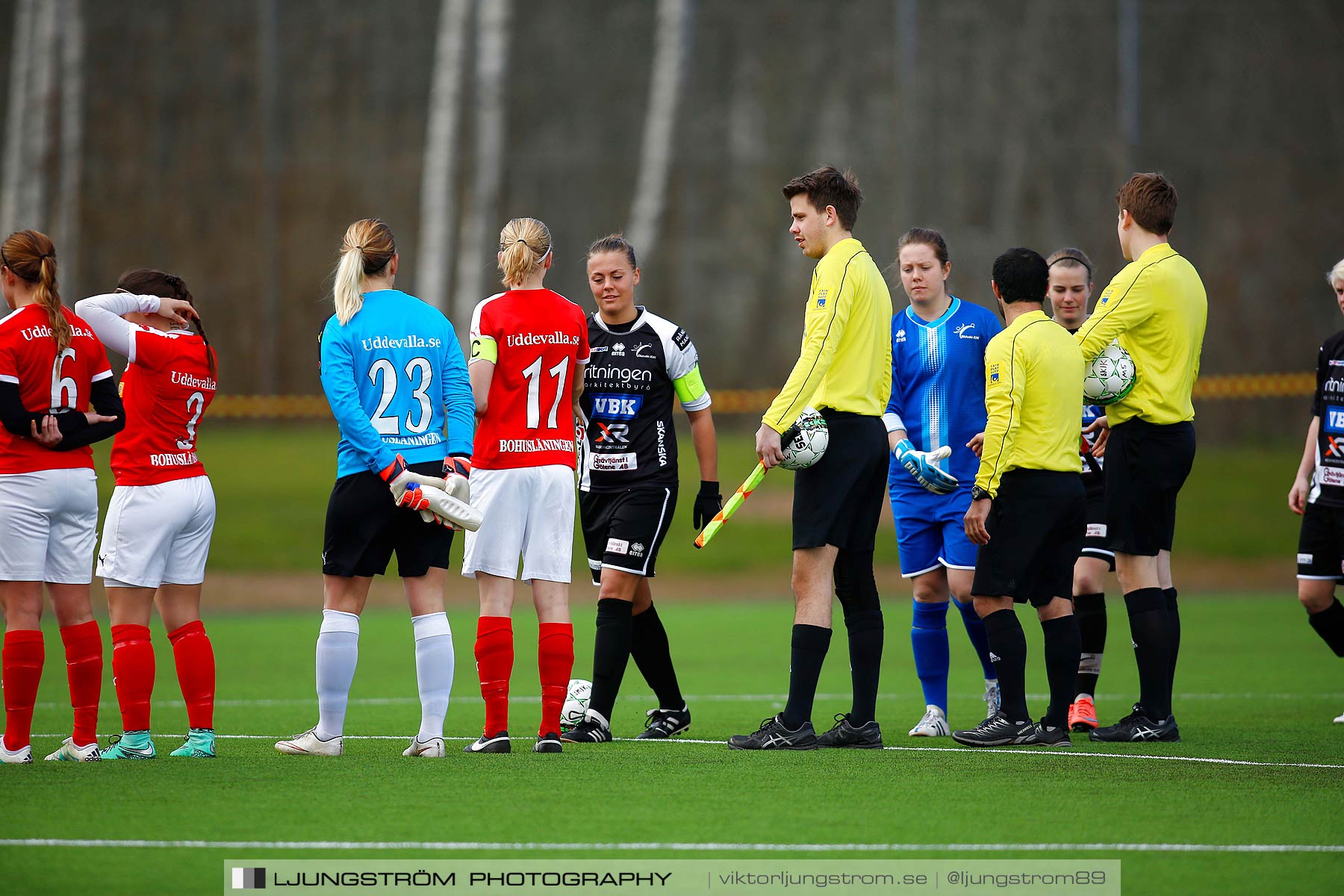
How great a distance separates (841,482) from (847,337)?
64 cm

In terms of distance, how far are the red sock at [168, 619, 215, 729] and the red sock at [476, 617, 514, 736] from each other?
3.67 feet

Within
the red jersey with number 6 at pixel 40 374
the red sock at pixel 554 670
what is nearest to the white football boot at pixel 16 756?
the red jersey with number 6 at pixel 40 374

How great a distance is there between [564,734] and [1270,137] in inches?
751

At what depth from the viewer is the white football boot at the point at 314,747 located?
19.4 ft

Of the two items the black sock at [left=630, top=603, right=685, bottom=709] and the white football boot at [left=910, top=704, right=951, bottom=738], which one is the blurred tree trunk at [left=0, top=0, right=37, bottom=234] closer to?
the black sock at [left=630, top=603, right=685, bottom=709]

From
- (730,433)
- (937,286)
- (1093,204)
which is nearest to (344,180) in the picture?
(730,433)

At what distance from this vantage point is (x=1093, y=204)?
2150 centimetres

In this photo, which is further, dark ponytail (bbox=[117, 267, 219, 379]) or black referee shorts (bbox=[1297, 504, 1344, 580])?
black referee shorts (bbox=[1297, 504, 1344, 580])

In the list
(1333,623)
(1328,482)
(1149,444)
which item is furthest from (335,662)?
(1333,623)

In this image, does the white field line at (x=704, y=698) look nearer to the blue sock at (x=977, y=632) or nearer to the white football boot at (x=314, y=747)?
the blue sock at (x=977, y=632)

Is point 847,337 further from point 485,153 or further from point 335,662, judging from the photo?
point 485,153

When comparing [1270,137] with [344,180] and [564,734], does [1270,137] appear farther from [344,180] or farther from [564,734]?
[564,734]

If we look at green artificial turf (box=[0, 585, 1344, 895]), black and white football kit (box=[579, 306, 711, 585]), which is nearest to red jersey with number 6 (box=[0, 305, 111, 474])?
green artificial turf (box=[0, 585, 1344, 895])

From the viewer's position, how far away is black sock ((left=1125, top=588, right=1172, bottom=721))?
644 cm
